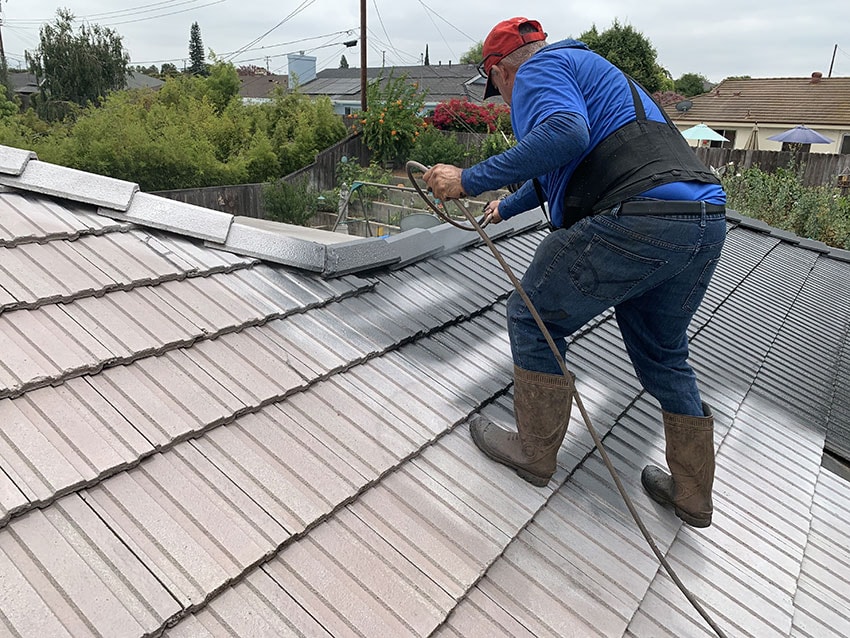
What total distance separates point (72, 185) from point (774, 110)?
104 feet

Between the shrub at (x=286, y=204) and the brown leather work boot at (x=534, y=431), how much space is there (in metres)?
14.5

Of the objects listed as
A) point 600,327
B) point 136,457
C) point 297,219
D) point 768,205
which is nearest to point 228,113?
point 297,219

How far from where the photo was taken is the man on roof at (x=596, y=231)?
1.91 m

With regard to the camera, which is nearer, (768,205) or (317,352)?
(317,352)

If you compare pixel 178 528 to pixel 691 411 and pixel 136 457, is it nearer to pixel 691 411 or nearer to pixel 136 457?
pixel 136 457

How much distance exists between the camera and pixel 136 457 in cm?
152

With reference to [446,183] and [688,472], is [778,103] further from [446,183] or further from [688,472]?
[446,183]

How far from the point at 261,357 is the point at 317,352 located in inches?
8.4

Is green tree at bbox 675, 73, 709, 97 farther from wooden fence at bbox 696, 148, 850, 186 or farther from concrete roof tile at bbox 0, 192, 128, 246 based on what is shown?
concrete roof tile at bbox 0, 192, 128, 246

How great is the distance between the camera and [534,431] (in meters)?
2.06

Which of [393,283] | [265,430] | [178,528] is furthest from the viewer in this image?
[393,283]

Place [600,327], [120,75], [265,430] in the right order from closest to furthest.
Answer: [265,430] → [600,327] → [120,75]

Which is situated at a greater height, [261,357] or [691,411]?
[261,357]

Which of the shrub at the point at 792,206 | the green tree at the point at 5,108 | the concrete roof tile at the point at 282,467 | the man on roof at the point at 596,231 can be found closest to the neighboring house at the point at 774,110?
the shrub at the point at 792,206
